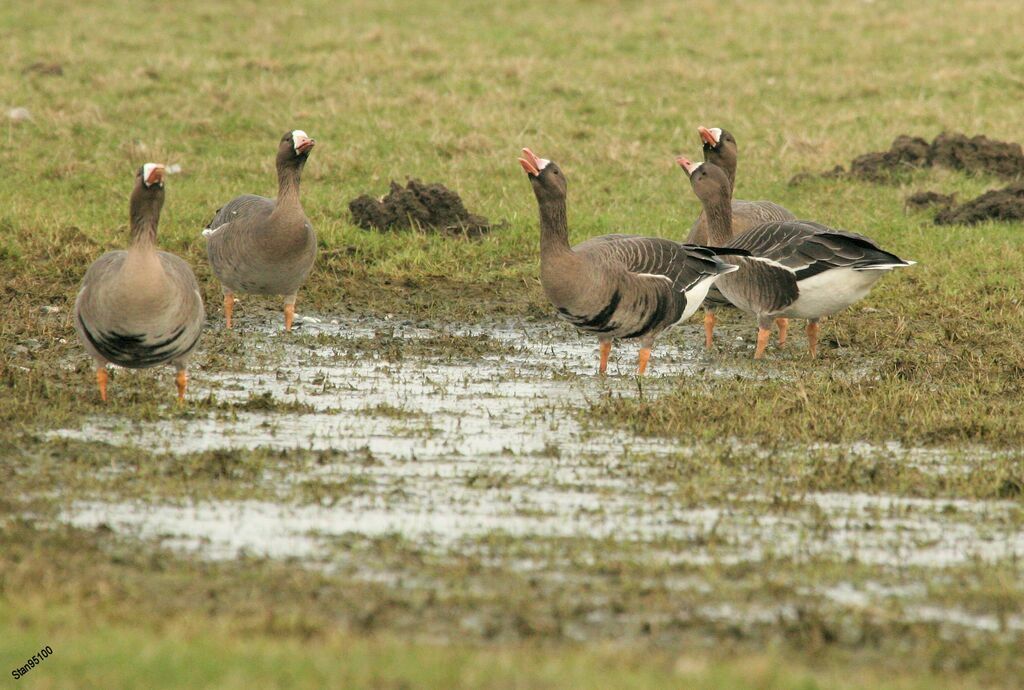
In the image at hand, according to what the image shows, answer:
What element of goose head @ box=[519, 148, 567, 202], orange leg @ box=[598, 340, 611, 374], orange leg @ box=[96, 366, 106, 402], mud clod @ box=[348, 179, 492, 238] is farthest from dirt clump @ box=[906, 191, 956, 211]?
orange leg @ box=[96, 366, 106, 402]

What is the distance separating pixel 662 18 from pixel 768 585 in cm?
2092

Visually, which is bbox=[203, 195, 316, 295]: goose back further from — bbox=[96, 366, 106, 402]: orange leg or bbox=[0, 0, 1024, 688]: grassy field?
bbox=[96, 366, 106, 402]: orange leg

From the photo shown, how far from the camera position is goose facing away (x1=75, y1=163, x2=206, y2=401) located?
8922mm

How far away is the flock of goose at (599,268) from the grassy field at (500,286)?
462 millimetres

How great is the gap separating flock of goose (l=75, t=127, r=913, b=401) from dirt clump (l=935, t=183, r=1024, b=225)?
310 centimetres

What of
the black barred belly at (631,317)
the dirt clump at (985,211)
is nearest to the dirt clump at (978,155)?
the dirt clump at (985,211)

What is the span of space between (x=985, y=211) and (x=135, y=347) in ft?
31.6

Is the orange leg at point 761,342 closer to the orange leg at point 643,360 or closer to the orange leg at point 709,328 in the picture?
the orange leg at point 709,328

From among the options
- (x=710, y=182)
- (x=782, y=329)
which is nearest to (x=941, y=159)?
(x=782, y=329)

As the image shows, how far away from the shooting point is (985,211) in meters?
14.8

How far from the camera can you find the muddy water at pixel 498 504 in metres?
6.43

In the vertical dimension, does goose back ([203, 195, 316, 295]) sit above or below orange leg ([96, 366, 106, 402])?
above

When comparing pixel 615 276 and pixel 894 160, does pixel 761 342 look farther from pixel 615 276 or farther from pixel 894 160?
pixel 894 160

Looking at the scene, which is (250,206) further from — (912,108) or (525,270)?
(912,108)
